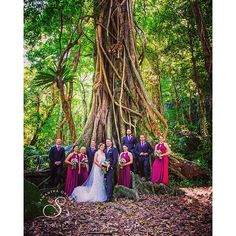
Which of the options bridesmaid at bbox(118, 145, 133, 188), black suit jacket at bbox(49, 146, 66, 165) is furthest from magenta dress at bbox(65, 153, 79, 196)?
bridesmaid at bbox(118, 145, 133, 188)

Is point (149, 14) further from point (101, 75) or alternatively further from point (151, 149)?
point (151, 149)

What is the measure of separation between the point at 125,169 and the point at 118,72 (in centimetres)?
142

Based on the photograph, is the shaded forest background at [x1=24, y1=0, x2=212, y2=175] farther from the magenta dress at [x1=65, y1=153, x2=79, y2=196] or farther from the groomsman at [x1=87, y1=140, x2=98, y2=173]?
the magenta dress at [x1=65, y1=153, x2=79, y2=196]

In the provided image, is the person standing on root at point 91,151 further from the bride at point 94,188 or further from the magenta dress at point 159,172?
the magenta dress at point 159,172

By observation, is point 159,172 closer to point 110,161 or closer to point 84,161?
point 110,161

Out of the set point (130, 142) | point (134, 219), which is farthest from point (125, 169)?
→ point (134, 219)

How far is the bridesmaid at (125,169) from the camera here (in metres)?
5.30

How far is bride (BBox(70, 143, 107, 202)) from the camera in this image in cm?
523

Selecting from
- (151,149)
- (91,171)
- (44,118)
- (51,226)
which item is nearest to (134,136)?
(151,149)

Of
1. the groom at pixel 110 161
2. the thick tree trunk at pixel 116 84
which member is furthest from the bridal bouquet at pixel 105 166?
the thick tree trunk at pixel 116 84

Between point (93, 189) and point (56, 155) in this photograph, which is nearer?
point (93, 189)

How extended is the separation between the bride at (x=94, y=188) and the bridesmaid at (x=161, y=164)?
71cm

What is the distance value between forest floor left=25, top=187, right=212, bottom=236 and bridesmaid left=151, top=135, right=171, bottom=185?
0.26 meters

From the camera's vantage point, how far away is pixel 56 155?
537cm
